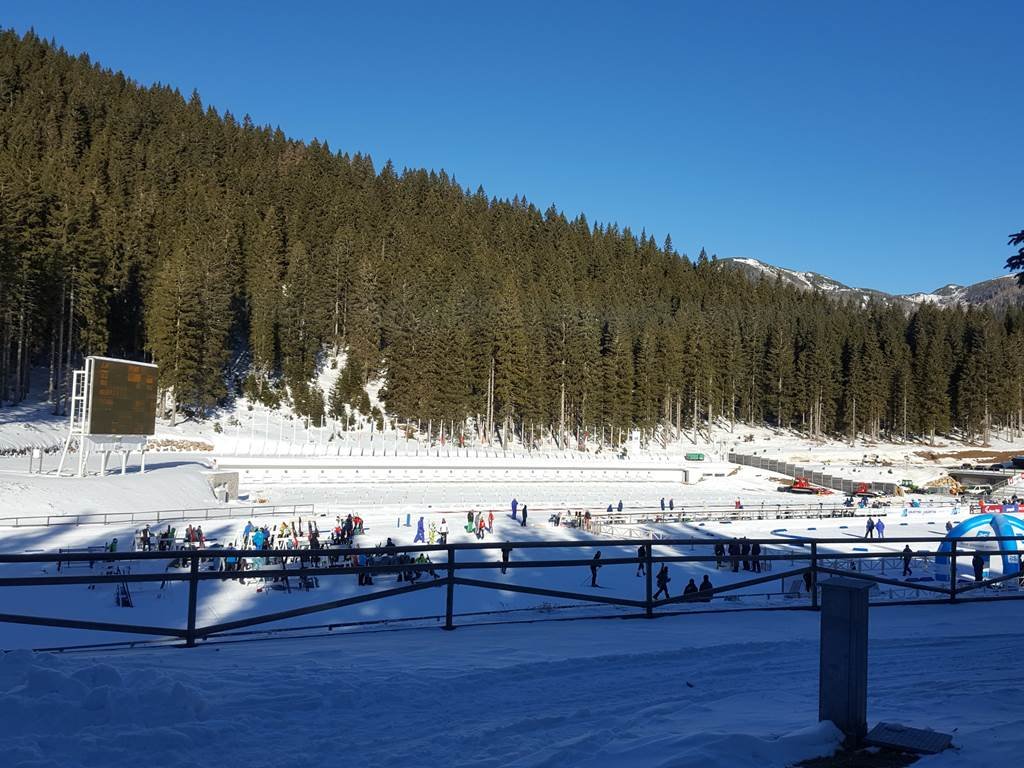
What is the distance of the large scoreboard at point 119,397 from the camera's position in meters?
33.0

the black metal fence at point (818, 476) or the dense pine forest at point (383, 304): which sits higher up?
the dense pine forest at point (383, 304)

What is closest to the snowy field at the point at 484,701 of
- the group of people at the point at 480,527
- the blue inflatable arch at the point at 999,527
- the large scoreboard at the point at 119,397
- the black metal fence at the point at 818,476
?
the blue inflatable arch at the point at 999,527

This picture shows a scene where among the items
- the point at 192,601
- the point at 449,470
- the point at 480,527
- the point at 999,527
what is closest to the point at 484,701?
the point at 192,601

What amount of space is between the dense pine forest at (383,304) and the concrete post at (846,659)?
5913cm

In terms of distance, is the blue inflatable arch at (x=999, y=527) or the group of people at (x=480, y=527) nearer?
the blue inflatable arch at (x=999, y=527)

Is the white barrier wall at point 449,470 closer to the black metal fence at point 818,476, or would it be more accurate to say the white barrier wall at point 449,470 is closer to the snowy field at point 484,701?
the black metal fence at point 818,476

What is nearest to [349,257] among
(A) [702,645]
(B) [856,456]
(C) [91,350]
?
(C) [91,350]

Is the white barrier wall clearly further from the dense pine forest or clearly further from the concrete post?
the concrete post

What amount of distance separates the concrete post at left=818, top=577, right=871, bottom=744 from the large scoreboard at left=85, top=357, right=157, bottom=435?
33.8 meters

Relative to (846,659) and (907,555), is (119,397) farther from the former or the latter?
(846,659)

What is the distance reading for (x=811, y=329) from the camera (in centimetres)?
11512

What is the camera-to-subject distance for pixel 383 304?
9462 centimetres

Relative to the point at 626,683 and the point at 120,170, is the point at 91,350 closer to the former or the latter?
the point at 120,170

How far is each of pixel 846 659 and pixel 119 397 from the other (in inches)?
1391
